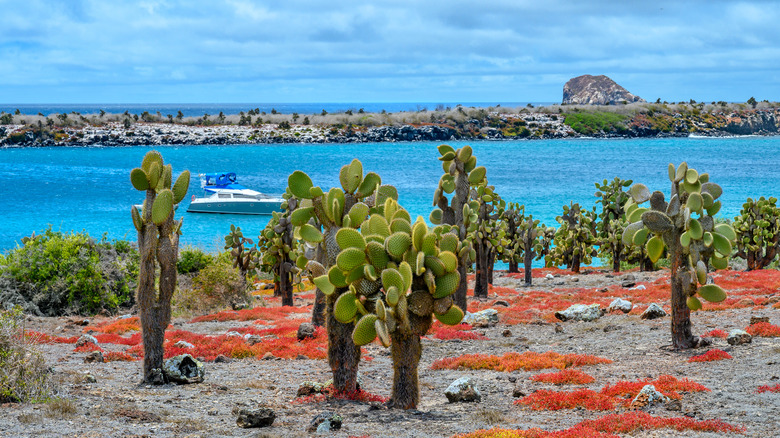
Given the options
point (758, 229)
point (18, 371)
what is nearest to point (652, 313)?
point (758, 229)

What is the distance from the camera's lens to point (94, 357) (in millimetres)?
14117

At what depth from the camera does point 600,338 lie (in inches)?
632

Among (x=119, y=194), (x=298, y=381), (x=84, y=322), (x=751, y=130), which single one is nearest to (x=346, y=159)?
(x=119, y=194)

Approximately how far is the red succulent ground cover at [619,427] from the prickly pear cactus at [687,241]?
5.19m

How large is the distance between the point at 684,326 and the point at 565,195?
67580 mm

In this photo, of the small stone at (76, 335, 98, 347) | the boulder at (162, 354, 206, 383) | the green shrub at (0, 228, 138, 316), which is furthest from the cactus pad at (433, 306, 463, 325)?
the green shrub at (0, 228, 138, 316)

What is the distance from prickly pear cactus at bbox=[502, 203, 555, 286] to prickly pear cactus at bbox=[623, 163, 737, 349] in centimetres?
1333

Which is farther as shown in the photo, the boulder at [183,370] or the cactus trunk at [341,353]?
the boulder at [183,370]

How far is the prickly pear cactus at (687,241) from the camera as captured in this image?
1345cm

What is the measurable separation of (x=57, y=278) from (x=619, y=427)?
1969 cm

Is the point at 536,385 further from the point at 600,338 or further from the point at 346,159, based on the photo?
the point at 346,159

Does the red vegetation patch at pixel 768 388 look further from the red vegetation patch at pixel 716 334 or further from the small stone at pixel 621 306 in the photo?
the small stone at pixel 621 306

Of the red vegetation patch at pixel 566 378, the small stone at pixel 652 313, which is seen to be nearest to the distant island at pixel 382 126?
the small stone at pixel 652 313

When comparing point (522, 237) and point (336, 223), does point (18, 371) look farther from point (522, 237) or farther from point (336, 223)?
point (522, 237)
